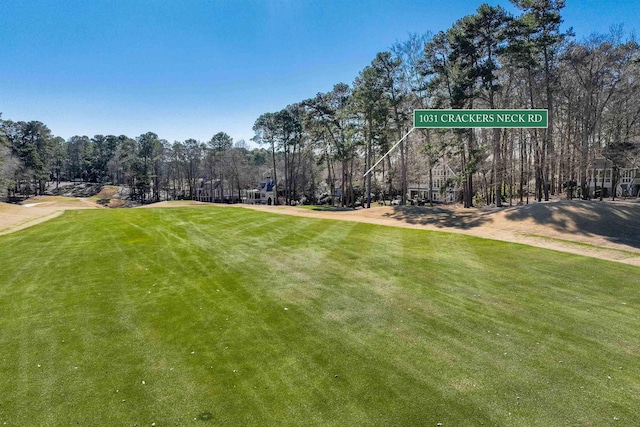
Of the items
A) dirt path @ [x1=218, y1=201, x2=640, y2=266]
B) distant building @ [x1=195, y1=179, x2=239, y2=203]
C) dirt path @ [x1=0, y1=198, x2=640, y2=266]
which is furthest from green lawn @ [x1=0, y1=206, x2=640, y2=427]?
distant building @ [x1=195, y1=179, x2=239, y2=203]

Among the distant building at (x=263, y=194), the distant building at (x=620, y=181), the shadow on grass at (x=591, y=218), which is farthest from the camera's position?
the distant building at (x=263, y=194)

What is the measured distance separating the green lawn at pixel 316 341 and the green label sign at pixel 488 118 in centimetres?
727

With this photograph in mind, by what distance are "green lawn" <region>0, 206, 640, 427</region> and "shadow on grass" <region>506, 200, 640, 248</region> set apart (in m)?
5.87

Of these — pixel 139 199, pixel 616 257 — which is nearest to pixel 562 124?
pixel 616 257

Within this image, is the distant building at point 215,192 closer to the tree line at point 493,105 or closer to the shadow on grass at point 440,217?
the tree line at point 493,105

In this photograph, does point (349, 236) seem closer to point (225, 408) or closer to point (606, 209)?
point (225, 408)

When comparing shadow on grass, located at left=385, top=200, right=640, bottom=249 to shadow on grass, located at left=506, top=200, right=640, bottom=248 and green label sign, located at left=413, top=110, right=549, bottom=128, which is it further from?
green label sign, located at left=413, top=110, right=549, bottom=128

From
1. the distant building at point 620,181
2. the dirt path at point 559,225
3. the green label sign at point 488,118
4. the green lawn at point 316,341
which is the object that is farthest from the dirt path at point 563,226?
the distant building at point 620,181

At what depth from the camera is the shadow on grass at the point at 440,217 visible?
21844 mm

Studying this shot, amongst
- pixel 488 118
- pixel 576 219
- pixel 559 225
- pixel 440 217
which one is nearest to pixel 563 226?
pixel 559 225

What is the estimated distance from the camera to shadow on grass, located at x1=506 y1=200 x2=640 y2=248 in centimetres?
1661

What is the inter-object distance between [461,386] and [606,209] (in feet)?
65.7

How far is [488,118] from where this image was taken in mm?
17562

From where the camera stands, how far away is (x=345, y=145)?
3603 centimetres
